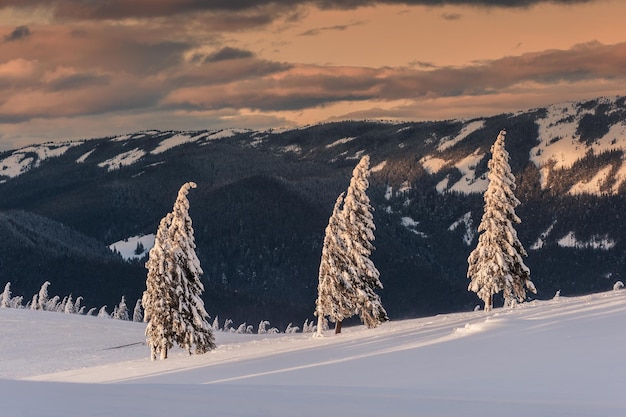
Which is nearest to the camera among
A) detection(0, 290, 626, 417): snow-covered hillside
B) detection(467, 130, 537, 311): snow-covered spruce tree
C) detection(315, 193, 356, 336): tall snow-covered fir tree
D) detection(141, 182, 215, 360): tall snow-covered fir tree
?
detection(0, 290, 626, 417): snow-covered hillside

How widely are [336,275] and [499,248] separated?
9.88 meters

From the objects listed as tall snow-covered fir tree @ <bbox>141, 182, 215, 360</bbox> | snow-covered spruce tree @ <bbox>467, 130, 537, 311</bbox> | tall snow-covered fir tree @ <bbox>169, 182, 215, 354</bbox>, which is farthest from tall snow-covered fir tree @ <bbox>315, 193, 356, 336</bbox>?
tall snow-covered fir tree @ <bbox>141, 182, 215, 360</bbox>

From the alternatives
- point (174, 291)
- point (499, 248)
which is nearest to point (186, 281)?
point (174, 291)

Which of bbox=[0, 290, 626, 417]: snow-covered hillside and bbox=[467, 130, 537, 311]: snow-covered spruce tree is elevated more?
bbox=[467, 130, 537, 311]: snow-covered spruce tree

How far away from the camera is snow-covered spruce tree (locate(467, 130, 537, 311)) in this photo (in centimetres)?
5488

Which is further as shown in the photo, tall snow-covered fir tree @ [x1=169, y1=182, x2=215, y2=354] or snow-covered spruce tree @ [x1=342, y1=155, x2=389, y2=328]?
snow-covered spruce tree @ [x1=342, y1=155, x2=389, y2=328]

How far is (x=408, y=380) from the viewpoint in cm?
2052

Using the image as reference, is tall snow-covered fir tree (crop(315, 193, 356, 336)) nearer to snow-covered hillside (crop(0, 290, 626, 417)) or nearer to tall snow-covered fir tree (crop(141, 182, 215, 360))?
tall snow-covered fir tree (crop(141, 182, 215, 360))

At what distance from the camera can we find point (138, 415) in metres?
11.2

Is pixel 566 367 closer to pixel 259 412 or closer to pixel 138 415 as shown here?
pixel 259 412

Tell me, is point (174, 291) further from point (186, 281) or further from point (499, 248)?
point (499, 248)

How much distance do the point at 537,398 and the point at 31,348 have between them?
5433cm

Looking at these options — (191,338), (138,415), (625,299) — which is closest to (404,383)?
(138,415)

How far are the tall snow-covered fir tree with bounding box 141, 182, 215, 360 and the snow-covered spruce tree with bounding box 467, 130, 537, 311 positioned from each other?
666 inches
